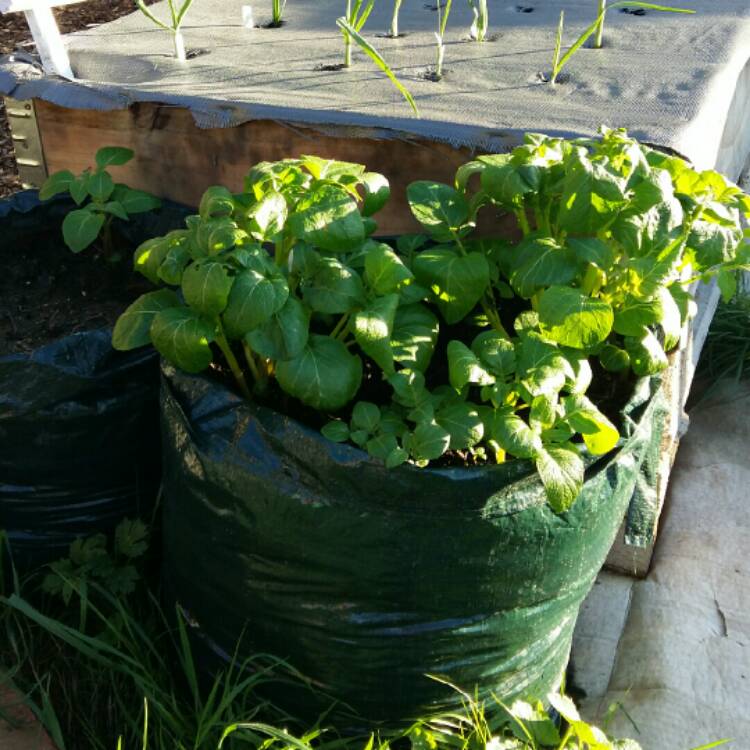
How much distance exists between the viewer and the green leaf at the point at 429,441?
3.94 ft

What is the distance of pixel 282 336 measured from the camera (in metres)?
1.25

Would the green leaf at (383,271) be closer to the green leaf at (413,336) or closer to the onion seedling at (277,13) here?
the green leaf at (413,336)

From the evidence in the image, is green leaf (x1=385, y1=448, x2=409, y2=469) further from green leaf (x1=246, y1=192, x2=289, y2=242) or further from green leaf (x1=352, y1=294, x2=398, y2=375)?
green leaf (x1=246, y1=192, x2=289, y2=242)

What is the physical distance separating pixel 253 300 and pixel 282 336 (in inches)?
2.6

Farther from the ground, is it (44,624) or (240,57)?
(240,57)

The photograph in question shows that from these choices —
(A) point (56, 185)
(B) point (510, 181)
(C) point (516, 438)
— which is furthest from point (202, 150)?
(C) point (516, 438)

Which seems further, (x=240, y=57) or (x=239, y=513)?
(x=240, y=57)

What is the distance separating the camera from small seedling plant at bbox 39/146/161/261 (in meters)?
1.72

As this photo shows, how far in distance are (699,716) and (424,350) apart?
0.95 meters

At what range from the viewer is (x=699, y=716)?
1726 millimetres

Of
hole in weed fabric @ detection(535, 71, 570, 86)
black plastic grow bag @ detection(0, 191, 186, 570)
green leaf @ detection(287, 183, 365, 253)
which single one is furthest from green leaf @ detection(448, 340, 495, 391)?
hole in weed fabric @ detection(535, 71, 570, 86)

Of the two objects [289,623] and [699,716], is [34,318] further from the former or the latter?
[699,716]

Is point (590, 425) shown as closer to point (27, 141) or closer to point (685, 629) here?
point (685, 629)

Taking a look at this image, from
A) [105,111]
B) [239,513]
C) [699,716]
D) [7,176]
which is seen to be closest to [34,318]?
[105,111]
